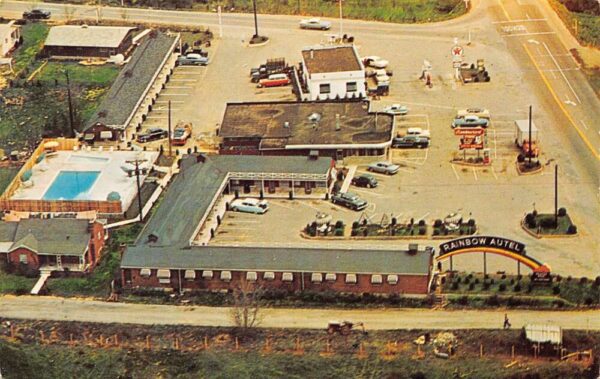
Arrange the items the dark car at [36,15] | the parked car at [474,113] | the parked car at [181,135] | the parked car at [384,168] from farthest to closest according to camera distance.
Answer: the dark car at [36,15], the parked car at [474,113], the parked car at [181,135], the parked car at [384,168]

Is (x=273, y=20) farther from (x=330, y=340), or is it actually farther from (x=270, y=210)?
(x=330, y=340)

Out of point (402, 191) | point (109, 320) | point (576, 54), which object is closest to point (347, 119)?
point (402, 191)

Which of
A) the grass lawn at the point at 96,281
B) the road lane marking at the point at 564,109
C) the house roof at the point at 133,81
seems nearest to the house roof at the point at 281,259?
the grass lawn at the point at 96,281

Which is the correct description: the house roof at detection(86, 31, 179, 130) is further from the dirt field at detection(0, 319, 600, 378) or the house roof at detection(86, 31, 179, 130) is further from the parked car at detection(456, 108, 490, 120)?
the dirt field at detection(0, 319, 600, 378)

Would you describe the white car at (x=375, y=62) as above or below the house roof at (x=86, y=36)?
below

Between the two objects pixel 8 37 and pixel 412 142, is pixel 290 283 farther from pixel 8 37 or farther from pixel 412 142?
pixel 8 37

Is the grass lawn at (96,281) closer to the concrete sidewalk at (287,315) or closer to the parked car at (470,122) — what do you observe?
the concrete sidewalk at (287,315)

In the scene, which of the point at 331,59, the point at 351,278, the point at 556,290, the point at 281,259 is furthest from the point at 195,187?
the point at 331,59
